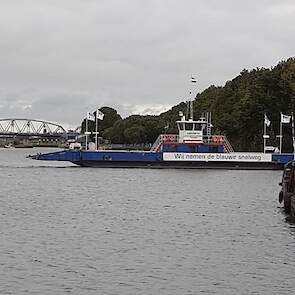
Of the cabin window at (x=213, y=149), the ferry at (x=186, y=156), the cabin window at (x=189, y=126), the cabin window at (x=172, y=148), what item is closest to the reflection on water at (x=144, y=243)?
the ferry at (x=186, y=156)

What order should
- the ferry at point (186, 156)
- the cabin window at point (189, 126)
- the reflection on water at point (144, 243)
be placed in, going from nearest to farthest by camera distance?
1. the reflection on water at point (144, 243)
2. the ferry at point (186, 156)
3. the cabin window at point (189, 126)

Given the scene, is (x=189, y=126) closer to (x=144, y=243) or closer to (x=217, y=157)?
(x=217, y=157)

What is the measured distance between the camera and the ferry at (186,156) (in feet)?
362

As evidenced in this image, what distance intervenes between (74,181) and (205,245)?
5229 centimetres

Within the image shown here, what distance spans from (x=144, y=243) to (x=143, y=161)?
7309cm

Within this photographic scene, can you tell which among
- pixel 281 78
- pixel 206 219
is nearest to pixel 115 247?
pixel 206 219

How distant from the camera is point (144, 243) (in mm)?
38719

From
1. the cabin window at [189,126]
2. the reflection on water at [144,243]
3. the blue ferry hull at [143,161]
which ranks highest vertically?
the cabin window at [189,126]

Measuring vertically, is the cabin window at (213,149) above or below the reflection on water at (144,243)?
above

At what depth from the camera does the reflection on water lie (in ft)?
96.9

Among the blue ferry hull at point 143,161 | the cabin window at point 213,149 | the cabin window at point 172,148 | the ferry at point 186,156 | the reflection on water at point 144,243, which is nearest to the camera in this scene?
the reflection on water at point 144,243

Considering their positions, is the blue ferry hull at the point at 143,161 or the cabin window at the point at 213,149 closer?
the blue ferry hull at the point at 143,161

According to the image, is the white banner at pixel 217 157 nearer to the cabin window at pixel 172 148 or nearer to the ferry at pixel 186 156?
the ferry at pixel 186 156

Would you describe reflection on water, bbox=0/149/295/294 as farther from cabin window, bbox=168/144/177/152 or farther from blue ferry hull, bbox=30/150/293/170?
blue ferry hull, bbox=30/150/293/170
